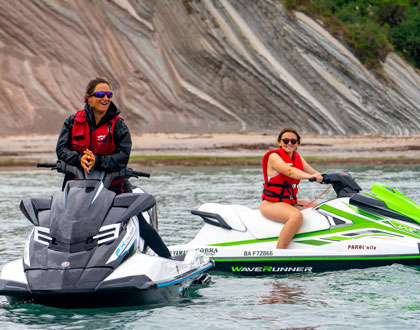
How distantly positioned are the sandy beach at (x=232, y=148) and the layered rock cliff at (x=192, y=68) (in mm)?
1867

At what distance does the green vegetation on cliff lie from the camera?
41.2 metres

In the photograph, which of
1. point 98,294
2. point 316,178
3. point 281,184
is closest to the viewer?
point 98,294

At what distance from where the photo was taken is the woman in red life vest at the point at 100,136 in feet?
20.5

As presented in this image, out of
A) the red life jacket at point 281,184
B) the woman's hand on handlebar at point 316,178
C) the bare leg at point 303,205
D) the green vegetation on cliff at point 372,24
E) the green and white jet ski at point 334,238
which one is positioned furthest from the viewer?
the green vegetation on cliff at point 372,24

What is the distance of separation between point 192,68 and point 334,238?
31401 mm

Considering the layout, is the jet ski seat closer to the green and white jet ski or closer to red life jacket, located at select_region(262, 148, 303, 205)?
the green and white jet ski

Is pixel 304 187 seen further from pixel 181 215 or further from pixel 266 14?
pixel 266 14

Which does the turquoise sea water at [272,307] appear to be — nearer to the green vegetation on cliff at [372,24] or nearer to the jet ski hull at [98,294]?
the jet ski hull at [98,294]

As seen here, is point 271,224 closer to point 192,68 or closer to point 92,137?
point 92,137

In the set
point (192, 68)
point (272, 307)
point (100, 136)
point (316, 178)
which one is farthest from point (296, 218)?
point (192, 68)

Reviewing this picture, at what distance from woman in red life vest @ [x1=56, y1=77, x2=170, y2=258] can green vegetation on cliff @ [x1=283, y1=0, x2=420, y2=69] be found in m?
35.3

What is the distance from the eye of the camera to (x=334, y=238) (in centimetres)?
772

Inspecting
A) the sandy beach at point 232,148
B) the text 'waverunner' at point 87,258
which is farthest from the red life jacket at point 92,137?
the sandy beach at point 232,148

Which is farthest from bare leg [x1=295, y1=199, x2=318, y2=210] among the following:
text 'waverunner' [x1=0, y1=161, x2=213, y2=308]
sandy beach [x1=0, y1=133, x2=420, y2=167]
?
sandy beach [x1=0, y1=133, x2=420, y2=167]
